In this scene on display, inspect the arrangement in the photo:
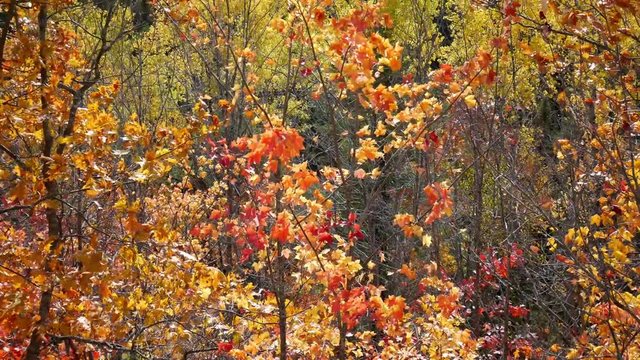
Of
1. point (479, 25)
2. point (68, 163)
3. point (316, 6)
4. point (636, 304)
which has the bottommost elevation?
point (636, 304)

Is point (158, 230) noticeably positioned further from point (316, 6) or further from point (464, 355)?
point (464, 355)

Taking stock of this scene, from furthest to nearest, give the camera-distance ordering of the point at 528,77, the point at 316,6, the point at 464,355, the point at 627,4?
the point at 528,77 → the point at 464,355 → the point at 316,6 → the point at 627,4

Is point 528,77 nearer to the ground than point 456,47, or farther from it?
nearer to the ground

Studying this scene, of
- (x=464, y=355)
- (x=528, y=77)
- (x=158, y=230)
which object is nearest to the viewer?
(x=158, y=230)

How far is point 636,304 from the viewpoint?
486 centimetres

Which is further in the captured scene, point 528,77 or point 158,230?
point 528,77

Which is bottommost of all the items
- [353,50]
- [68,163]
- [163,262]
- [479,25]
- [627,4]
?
[163,262]

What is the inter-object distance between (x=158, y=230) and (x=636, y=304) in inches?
113

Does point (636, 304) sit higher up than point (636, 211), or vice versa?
point (636, 211)

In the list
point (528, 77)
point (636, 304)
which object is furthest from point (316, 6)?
point (528, 77)

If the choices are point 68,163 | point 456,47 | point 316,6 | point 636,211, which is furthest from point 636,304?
point 456,47

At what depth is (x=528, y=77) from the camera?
12789 millimetres

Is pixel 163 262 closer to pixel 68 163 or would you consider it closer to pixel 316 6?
pixel 68 163

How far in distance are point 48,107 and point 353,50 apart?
5.96 feet
